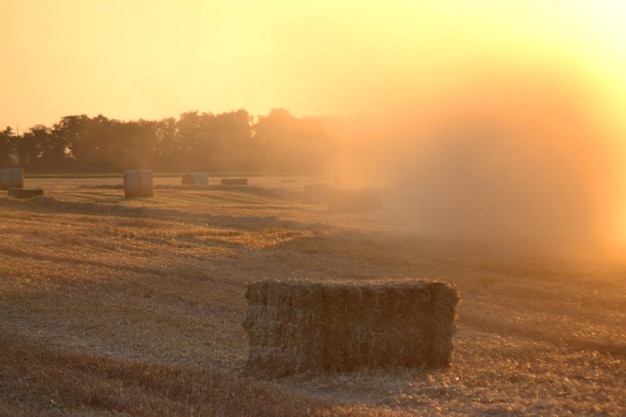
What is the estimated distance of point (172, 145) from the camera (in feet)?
316

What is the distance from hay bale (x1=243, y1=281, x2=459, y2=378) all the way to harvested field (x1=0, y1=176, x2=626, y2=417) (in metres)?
0.17

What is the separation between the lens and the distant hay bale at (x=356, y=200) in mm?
37594

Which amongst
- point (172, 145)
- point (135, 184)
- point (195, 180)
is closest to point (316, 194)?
point (135, 184)

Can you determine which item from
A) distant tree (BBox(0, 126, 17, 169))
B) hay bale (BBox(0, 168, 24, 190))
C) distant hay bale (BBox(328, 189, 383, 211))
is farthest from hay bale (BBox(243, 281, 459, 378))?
distant tree (BBox(0, 126, 17, 169))

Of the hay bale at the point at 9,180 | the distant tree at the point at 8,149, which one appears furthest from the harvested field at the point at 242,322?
the distant tree at the point at 8,149

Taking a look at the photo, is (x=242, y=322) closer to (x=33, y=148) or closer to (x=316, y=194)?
(x=316, y=194)

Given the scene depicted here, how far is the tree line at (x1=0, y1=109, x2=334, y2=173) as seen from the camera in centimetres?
8631

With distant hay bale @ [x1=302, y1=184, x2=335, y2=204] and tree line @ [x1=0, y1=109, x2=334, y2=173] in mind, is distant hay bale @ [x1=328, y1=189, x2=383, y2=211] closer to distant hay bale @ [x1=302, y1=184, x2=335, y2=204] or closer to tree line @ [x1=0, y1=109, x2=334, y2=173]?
distant hay bale @ [x1=302, y1=184, x2=335, y2=204]

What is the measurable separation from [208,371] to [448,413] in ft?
8.39

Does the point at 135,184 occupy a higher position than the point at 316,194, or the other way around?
the point at 135,184

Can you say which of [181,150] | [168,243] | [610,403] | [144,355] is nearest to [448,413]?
[610,403]

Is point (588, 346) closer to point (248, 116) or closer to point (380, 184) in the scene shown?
point (380, 184)

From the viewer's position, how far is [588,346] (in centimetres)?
1198

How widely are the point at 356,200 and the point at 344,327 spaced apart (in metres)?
27.7
